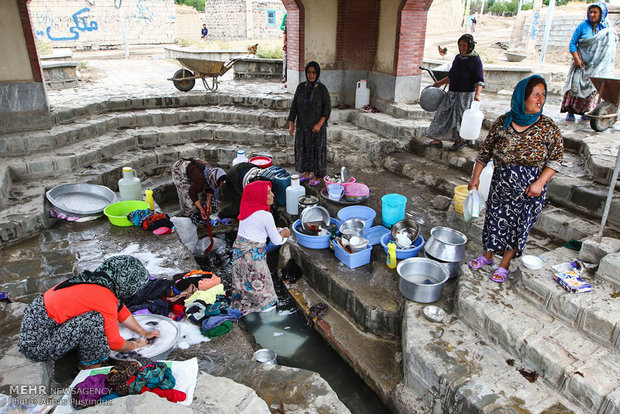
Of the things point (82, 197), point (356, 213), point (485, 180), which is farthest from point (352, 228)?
point (82, 197)

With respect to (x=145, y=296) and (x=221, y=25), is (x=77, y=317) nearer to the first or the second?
(x=145, y=296)

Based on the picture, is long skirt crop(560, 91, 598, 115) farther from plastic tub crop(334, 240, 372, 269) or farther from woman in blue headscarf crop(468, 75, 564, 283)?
plastic tub crop(334, 240, 372, 269)

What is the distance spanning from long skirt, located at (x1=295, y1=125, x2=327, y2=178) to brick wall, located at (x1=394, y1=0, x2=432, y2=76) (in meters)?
3.26

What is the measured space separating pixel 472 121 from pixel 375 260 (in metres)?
2.60

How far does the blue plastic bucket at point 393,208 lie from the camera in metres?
4.94

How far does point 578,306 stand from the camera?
300 centimetres

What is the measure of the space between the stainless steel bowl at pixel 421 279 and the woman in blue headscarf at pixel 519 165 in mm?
497

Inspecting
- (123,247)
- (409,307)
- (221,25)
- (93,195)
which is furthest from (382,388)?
(221,25)

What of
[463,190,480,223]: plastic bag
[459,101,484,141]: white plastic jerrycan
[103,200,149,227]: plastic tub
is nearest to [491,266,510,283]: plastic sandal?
[463,190,480,223]: plastic bag

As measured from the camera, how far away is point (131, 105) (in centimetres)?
854

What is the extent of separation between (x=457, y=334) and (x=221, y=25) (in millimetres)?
27174

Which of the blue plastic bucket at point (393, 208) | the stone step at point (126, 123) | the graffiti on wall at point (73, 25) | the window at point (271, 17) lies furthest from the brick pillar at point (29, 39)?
the window at point (271, 17)

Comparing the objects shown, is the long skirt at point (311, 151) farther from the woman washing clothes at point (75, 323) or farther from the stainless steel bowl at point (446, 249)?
the woman washing clothes at point (75, 323)

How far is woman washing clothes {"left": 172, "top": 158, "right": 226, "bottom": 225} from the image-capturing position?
17.3 feet
